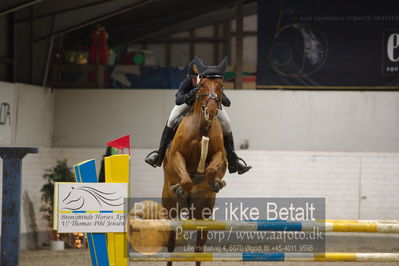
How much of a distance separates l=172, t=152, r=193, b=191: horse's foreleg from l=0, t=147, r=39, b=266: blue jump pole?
1571mm

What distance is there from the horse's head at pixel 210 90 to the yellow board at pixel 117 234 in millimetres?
1014

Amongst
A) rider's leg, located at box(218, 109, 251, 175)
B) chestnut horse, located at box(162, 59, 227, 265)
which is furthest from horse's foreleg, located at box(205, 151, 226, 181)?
rider's leg, located at box(218, 109, 251, 175)

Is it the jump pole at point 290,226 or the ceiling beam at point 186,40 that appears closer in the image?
the jump pole at point 290,226

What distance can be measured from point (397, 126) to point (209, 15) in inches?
139

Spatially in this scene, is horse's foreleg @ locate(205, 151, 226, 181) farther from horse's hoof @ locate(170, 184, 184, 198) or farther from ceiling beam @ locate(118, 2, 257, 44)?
ceiling beam @ locate(118, 2, 257, 44)

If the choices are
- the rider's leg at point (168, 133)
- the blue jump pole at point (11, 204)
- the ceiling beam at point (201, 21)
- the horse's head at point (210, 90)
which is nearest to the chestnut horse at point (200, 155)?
the horse's head at point (210, 90)

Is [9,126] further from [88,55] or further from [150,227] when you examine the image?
[150,227]

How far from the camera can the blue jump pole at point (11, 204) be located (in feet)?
14.4

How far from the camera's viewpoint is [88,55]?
10.9 metres

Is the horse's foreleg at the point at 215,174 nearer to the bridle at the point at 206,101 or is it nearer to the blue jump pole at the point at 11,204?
the bridle at the point at 206,101

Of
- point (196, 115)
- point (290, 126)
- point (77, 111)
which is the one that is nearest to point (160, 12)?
point (77, 111)

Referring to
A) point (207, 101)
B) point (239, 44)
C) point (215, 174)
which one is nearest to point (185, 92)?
point (207, 101)

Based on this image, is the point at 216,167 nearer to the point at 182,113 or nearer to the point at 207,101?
the point at 207,101

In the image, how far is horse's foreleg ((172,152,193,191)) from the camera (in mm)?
5621
